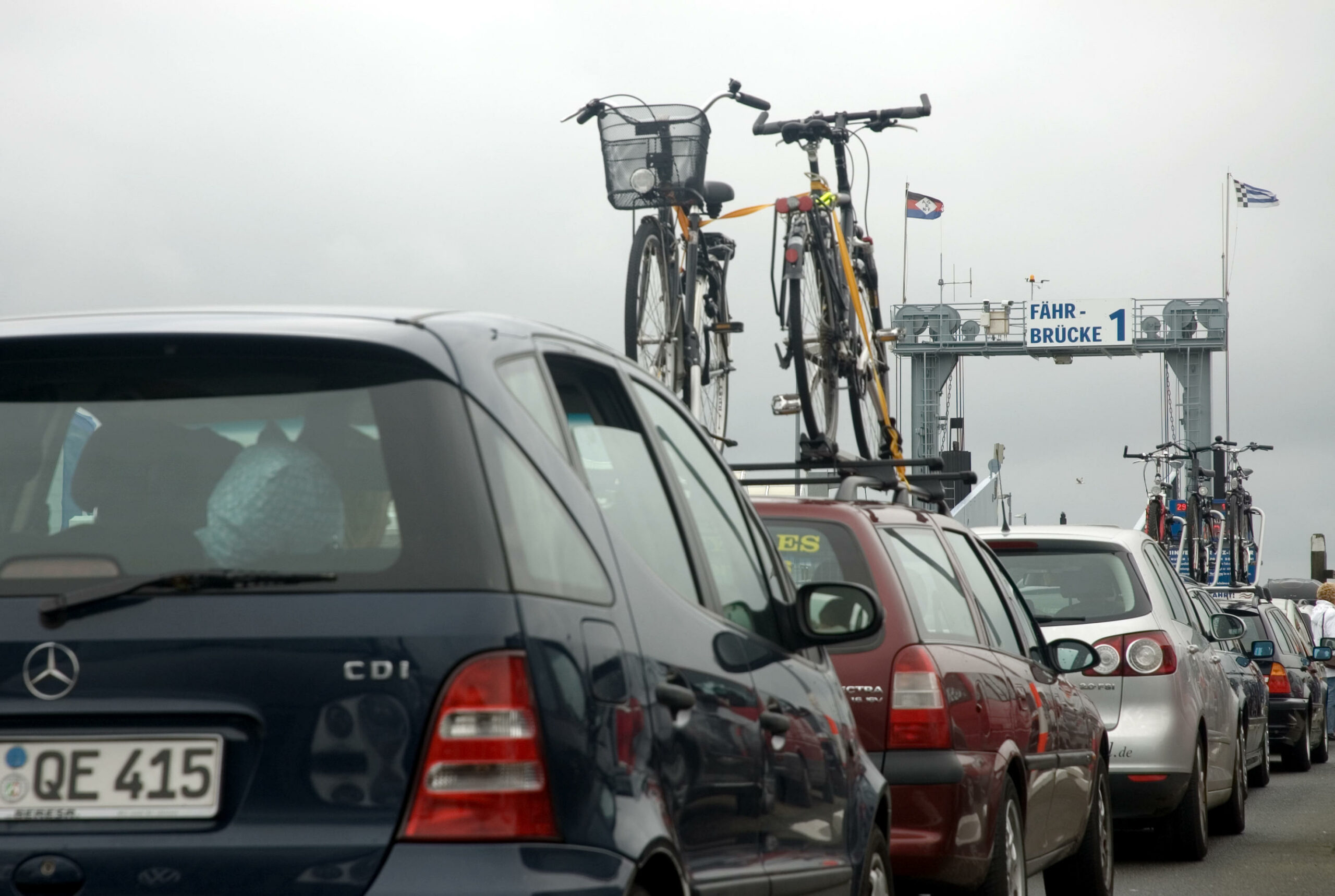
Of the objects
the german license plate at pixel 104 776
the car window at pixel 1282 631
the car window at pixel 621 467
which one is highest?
the car window at pixel 621 467

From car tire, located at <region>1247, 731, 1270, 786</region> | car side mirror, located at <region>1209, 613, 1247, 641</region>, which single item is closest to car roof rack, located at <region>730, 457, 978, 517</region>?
car side mirror, located at <region>1209, 613, 1247, 641</region>

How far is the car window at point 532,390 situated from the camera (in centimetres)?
319

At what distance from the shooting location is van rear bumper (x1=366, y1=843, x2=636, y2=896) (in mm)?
2756

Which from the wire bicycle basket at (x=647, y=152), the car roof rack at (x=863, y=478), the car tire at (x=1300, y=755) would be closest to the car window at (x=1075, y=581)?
the car roof rack at (x=863, y=478)

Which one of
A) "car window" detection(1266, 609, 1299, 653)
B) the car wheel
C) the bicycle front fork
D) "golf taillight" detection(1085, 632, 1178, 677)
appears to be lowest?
the car wheel

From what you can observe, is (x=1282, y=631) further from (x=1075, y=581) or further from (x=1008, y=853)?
(x=1008, y=853)

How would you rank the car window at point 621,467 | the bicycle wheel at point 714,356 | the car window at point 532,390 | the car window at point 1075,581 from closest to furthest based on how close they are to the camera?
the car window at point 532,390, the car window at point 621,467, the car window at point 1075,581, the bicycle wheel at point 714,356

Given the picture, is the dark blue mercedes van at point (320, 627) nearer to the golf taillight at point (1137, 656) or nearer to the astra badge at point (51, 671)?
the astra badge at point (51, 671)

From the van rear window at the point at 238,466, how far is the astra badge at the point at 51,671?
4.2 inches

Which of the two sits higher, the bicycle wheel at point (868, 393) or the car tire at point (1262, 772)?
the bicycle wheel at point (868, 393)

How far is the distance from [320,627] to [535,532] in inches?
14.0

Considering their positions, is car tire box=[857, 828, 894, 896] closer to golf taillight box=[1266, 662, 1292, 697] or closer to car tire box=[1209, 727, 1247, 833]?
car tire box=[1209, 727, 1247, 833]

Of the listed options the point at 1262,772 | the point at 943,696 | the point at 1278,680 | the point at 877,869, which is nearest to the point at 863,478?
the point at 943,696

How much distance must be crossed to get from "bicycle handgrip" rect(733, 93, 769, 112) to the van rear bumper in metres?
10.1
